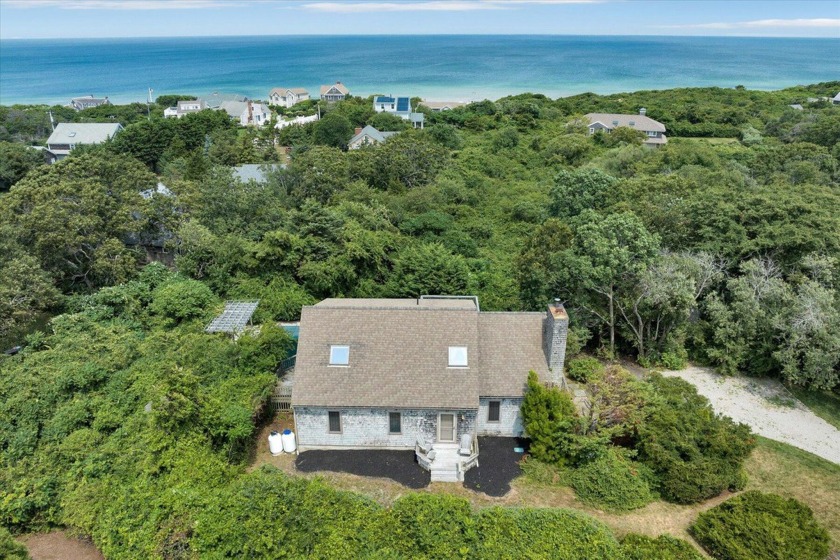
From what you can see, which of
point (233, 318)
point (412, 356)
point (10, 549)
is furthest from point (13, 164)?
point (412, 356)

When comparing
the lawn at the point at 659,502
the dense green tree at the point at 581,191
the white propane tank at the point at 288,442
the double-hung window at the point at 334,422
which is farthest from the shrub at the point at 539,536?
the dense green tree at the point at 581,191

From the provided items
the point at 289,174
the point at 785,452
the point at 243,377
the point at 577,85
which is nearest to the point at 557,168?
the point at 289,174

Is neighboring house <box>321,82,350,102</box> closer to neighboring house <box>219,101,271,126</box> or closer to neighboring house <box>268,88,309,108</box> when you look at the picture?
neighboring house <box>268,88,309,108</box>

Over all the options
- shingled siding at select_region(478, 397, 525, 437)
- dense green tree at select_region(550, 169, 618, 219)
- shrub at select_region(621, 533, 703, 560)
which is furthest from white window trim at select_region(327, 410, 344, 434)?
dense green tree at select_region(550, 169, 618, 219)

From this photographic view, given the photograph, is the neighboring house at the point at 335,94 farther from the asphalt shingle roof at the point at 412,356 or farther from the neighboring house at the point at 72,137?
the asphalt shingle roof at the point at 412,356

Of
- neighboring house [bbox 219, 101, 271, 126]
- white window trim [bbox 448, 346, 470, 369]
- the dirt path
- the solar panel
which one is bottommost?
the dirt path

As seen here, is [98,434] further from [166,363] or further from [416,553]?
[416,553]
